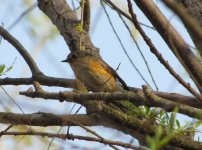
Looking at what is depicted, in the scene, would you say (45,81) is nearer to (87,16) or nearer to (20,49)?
(20,49)

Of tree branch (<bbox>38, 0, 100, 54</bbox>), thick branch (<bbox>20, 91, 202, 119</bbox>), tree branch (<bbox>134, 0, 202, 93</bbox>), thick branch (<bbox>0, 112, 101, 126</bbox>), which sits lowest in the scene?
thick branch (<bbox>0, 112, 101, 126</bbox>)

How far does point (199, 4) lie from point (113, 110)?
0.87m

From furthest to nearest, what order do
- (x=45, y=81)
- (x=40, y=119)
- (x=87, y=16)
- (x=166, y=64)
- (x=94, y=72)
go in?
1. (x=94, y=72)
2. (x=87, y=16)
3. (x=45, y=81)
4. (x=40, y=119)
5. (x=166, y=64)

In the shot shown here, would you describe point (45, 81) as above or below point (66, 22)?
below

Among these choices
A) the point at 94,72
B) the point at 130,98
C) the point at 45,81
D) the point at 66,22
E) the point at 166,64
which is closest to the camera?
the point at 130,98

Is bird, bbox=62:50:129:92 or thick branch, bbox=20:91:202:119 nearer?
thick branch, bbox=20:91:202:119

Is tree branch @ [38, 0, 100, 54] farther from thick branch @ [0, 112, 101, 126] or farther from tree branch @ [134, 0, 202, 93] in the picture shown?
tree branch @ [134, 0, 202, 93]

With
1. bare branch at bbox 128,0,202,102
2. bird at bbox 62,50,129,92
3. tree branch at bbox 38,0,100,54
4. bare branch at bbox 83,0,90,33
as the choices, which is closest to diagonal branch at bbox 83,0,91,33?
bare branch at bbox 83,0,90,33

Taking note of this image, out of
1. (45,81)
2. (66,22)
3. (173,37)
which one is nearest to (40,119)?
(45,81)

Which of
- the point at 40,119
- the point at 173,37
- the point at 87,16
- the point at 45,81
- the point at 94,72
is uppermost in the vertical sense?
the point at 87,16

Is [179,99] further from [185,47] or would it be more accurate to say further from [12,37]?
[12,37]

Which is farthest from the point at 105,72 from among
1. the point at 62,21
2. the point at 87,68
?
the point at 62,21

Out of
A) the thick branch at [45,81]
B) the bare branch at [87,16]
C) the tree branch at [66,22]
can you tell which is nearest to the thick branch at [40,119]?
the thick branch at [45,81]

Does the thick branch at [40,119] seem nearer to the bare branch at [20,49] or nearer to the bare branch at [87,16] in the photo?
the bare branch at [20,49]
